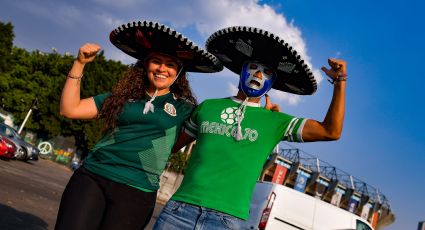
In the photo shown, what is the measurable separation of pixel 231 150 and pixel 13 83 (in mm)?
48751

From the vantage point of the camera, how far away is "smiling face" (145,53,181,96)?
3.36 meters

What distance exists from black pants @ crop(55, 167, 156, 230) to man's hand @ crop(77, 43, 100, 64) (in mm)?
821

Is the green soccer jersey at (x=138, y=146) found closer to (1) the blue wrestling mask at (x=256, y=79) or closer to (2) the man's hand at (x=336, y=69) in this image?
(1) the blue wrestling mask at (x=256, y=79)

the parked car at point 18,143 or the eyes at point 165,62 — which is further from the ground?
the eyes at point 165,62

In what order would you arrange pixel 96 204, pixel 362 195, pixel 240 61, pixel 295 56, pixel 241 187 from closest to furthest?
pixel 241 187, pixel 96 204, pixel 295 56, pixel 240 61, pixel 362 195

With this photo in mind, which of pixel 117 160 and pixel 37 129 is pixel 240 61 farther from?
pixel 37 129

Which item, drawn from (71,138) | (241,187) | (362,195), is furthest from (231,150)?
(362,195)

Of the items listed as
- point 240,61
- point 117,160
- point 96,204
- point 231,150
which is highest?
point 240,61

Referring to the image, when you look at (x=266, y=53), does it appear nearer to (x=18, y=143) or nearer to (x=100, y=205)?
(x=100, y=205)

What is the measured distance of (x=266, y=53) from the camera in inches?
124

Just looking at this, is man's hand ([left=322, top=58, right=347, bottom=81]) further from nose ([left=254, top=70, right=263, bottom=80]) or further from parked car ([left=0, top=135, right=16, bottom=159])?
parked car ([left=0, top=135, right=16, bottom=159])

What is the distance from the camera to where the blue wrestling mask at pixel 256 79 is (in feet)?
10.1

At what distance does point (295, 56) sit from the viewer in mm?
3047

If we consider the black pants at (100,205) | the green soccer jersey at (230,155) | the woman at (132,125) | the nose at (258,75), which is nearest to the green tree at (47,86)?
the woman at (132,125)
